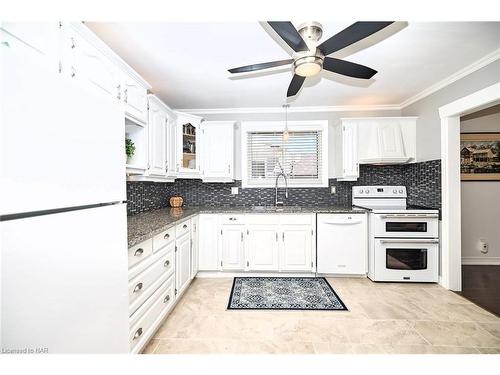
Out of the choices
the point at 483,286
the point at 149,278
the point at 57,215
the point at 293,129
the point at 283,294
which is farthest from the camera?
the point at 293,129

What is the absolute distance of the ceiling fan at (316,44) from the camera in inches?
50.3

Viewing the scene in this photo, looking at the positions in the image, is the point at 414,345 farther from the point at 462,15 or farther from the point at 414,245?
the point at 462,15

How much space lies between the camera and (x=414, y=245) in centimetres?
278

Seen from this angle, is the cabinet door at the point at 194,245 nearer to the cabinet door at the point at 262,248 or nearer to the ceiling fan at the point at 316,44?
the cabinet door at the point at 262,248

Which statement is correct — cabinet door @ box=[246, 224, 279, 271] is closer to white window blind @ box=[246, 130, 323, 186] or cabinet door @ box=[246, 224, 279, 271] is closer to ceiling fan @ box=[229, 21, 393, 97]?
white window blind @ box=[246, 130, 323, 186]

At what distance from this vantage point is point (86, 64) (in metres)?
1.37

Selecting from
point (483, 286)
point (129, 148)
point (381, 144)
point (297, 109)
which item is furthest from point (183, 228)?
point (483, 286)

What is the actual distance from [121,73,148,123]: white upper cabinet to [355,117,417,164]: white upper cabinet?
9.09 feet

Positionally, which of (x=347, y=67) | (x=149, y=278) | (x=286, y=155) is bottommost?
(x=149, y=278)

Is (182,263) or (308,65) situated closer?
(308,65)

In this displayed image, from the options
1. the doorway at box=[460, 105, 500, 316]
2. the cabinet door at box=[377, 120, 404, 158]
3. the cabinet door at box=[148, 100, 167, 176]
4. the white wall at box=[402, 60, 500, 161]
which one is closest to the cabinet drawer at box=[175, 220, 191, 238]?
the cabinet door at box=[148, 100, 167, 176]

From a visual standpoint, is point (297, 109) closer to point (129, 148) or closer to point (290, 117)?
point (290, 117)

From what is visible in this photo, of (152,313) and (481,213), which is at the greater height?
(481,213)

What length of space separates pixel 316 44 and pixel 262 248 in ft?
7.69
